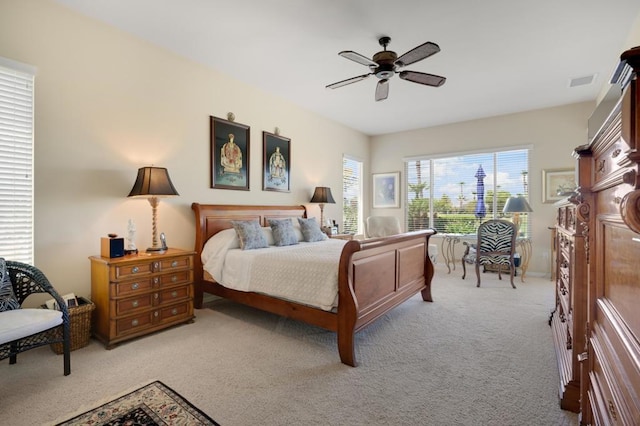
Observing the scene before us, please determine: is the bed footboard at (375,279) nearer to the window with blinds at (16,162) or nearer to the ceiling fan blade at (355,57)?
the ceiling fan blade at (355,57)

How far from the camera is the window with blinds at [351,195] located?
652 cm

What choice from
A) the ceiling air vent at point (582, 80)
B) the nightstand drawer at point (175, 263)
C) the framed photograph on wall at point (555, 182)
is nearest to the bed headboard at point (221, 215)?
the nightstand drawer at point (175, 263)

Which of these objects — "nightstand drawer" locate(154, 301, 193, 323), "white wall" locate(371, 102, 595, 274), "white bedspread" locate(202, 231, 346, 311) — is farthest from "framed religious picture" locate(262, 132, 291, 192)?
"white wall" locate(371, 102, 595, 274)

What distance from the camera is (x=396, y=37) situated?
3121 millimetres

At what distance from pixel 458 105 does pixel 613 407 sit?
5.04 m

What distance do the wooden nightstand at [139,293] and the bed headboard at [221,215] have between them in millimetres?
560

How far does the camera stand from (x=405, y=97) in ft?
15.7

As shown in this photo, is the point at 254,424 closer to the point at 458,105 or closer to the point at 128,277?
the point at 128,277

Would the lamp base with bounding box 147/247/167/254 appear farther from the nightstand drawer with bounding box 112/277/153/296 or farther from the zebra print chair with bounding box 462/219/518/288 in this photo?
the zebra print chair with bounding box 462/219/518/288

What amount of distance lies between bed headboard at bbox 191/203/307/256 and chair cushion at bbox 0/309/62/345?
64.5 inches

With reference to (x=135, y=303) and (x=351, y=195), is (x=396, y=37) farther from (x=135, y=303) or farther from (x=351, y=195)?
(x=351, y=195)

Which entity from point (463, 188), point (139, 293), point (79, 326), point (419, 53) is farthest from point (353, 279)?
point (463, 188)

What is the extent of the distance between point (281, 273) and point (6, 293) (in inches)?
78.0

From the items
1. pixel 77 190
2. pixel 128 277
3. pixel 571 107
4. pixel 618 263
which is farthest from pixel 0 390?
pixel 571 107
